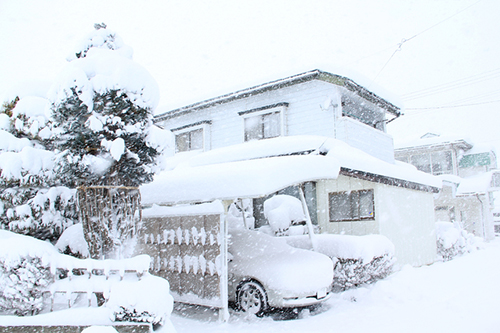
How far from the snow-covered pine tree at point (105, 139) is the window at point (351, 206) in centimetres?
654

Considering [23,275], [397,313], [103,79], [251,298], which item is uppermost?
[103,79]

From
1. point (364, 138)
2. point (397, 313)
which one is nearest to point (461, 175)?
point (364, 138)

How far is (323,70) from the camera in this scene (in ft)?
38.7

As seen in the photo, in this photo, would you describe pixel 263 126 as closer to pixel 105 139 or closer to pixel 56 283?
pixel 105 139

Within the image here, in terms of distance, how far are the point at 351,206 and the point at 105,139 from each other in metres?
7.46

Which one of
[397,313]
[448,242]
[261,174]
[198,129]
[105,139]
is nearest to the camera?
[105,139]

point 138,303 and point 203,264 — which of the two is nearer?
point 138,303

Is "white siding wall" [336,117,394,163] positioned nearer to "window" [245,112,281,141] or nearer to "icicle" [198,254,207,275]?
"window" [245,112,281,141]

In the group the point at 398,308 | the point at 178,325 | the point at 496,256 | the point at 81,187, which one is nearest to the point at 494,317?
the point at 398,308

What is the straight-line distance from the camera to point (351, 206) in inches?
405

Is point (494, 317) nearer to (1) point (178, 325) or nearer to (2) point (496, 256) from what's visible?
(1) point (178, 325)

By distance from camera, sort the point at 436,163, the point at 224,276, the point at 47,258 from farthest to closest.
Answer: the point at 436,163, the point at 224,276, the point at 47,258

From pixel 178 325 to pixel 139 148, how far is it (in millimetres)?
3102

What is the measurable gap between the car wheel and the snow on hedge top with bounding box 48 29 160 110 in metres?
3.71
